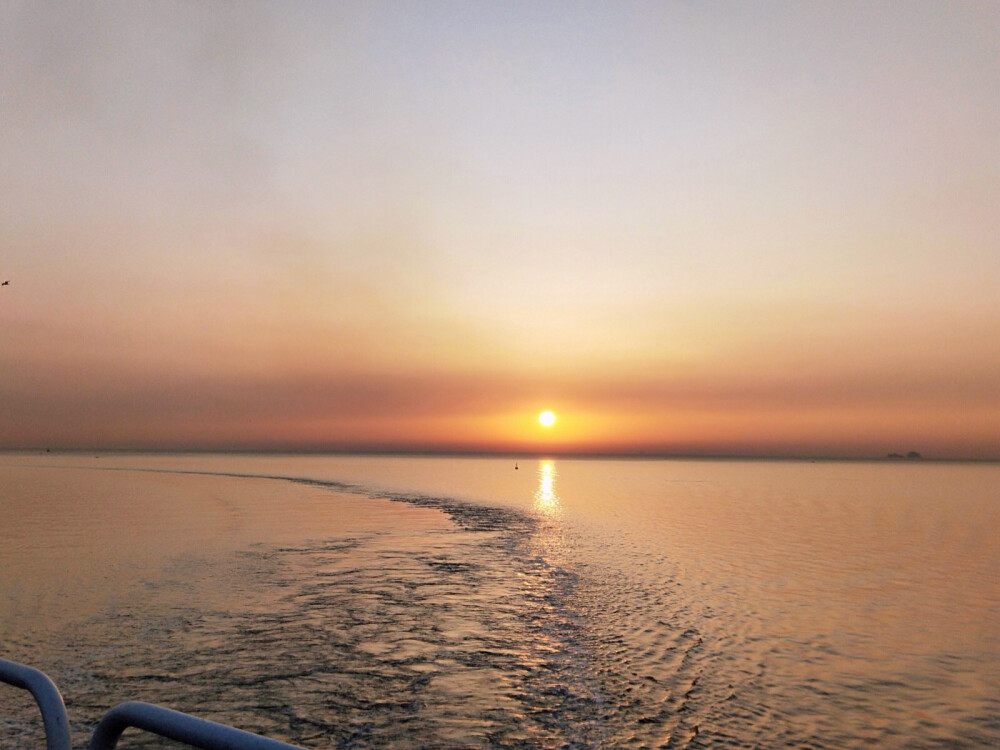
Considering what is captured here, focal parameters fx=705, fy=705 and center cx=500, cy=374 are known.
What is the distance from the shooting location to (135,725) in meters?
2.87

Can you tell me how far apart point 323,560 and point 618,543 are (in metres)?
16.3

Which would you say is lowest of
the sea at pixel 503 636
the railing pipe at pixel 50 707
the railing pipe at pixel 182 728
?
the sea at pixel 503 636

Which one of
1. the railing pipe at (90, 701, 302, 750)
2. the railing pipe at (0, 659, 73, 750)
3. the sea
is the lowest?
the sea

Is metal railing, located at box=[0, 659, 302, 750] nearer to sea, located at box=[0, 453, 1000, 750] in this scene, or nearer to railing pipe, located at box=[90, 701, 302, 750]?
railing pipe, located at box=[90, 701, 302, 750]

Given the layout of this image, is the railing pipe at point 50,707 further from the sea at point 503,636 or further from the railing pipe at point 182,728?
the sea at point 503,636

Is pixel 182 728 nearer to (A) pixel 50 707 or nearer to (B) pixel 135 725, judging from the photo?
(B) pixel 135 725

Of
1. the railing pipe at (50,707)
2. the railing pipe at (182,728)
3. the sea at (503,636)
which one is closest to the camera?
the railing pipe at (182,728)

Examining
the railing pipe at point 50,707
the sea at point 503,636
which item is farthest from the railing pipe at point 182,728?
the sea at point 503,636

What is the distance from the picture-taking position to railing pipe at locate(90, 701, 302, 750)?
2707mm

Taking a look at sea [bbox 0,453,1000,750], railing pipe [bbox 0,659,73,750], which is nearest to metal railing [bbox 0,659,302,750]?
railing pipe [bbox 0,659,73,750]

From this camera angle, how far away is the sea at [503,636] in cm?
1159

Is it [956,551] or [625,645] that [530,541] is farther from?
[956,551]

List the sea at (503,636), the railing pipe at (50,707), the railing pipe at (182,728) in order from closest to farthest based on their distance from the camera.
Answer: the railing pipe at (182,728)
the railing pipe at (50,707)
the sea at (503,636)

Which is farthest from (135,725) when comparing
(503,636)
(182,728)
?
(503,636)
